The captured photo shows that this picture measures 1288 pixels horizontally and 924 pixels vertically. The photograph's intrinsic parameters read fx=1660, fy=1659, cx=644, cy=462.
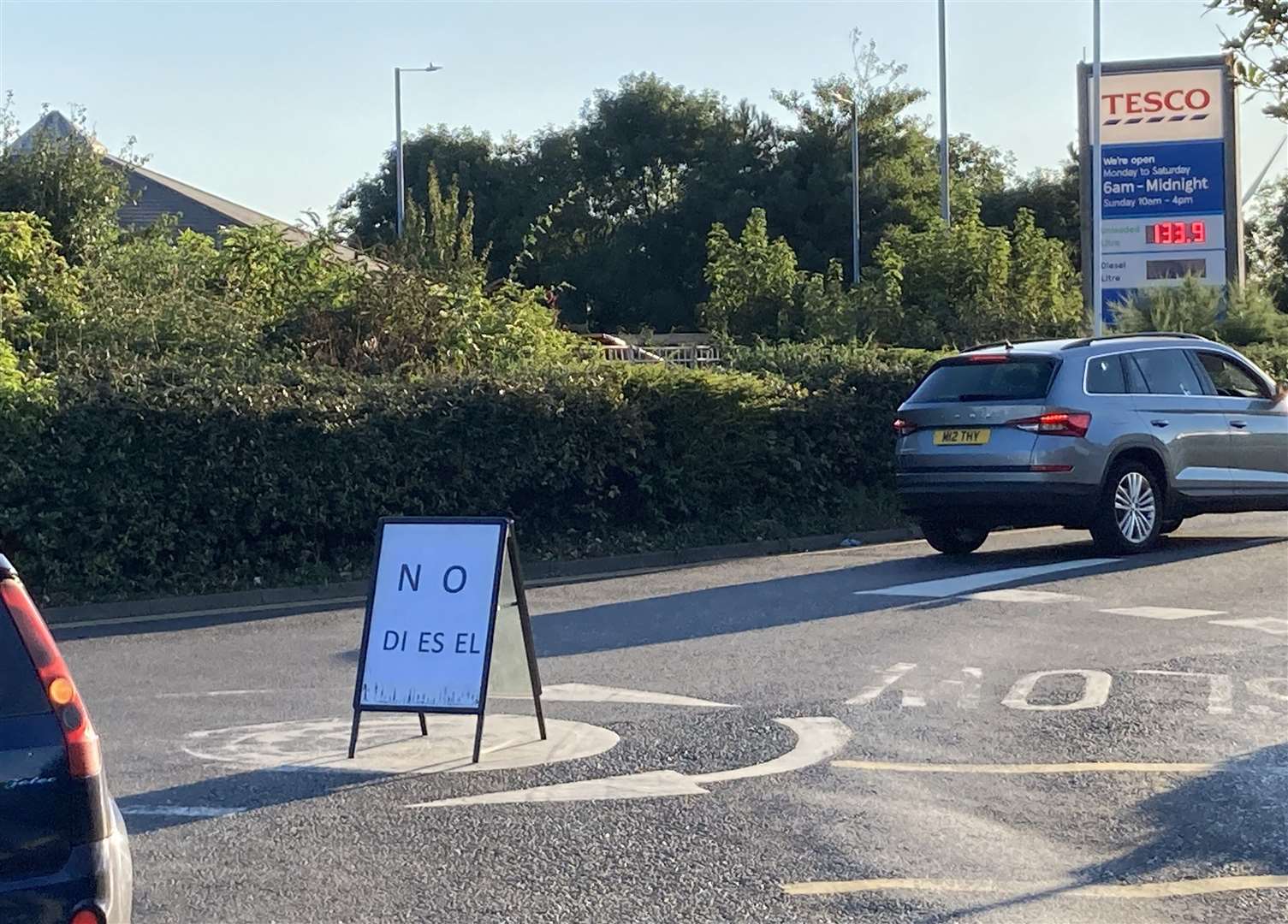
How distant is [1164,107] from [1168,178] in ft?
4.37

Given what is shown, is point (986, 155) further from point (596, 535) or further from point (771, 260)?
point (596, 535)

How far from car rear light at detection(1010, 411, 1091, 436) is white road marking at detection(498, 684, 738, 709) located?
18.1ft

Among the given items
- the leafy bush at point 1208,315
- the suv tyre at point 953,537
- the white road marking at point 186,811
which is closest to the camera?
the white road marking at point 186,811

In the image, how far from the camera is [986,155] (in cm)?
6906

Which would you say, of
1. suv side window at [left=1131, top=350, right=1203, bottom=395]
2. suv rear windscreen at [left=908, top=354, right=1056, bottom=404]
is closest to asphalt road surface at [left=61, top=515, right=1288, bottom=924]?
suv rear windscreen at [left=908, top=354, right=1056, bottom=404]

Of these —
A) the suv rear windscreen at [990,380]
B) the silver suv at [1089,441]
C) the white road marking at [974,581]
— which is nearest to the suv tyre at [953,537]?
the silver suv at [1089,441]

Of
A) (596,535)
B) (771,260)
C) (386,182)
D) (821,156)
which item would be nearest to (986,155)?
(821,156)

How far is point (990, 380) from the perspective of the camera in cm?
1359

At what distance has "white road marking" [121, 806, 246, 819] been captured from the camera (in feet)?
21.1

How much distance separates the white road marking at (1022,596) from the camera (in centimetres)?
1140

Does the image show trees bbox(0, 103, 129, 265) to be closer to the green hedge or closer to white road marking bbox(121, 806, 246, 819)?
the green hedge

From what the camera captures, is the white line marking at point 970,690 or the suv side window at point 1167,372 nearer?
the white line marking at point 970,690

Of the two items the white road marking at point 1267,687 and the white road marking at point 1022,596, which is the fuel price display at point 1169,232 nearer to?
the white road marking at point 1022,596

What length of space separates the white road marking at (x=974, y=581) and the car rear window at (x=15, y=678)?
870cm
